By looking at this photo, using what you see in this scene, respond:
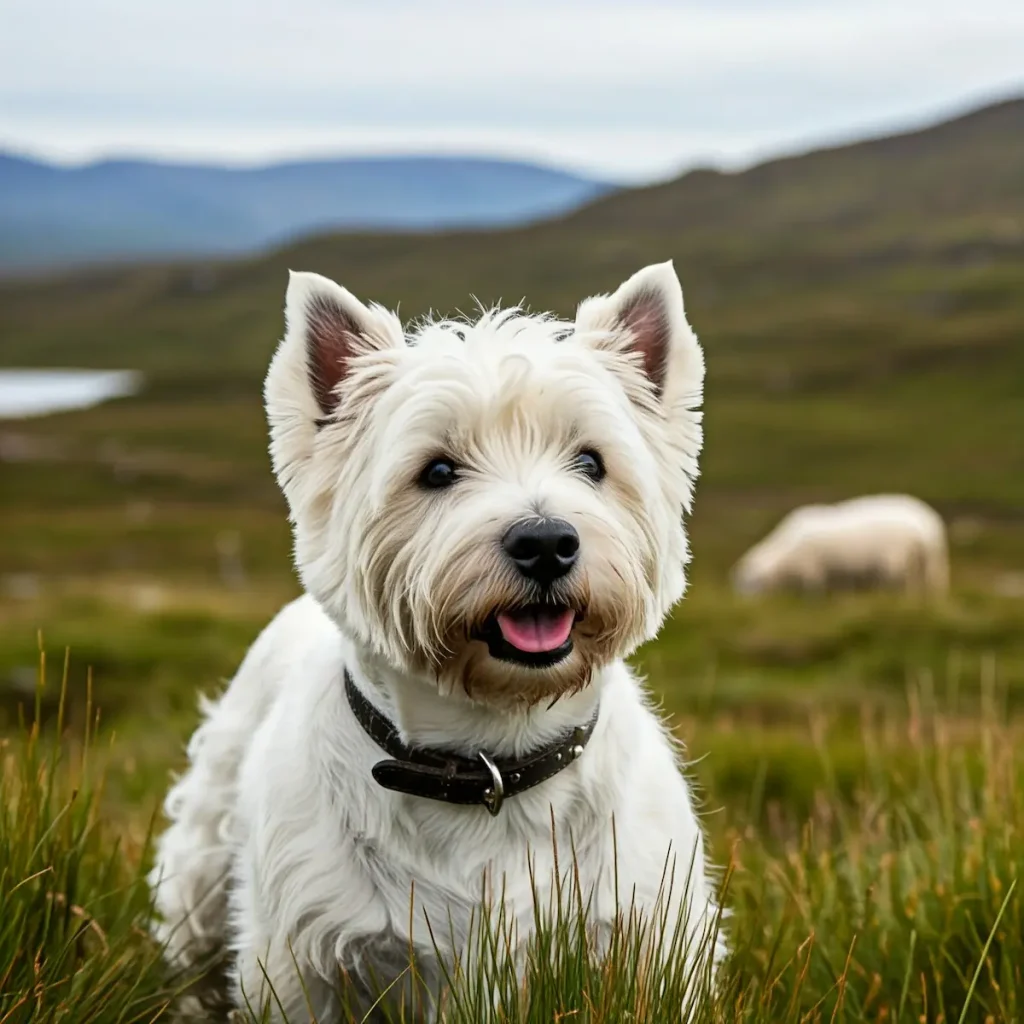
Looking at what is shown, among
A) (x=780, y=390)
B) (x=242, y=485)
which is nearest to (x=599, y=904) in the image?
(x=242, y=485)

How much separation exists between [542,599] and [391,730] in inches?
29.1

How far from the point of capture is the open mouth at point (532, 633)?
12.4 ft

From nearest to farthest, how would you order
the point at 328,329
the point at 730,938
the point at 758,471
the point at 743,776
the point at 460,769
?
the point at 460,769 < the point at 328,329 < the point at 730,938 < the point at 743,776 < the point at 758,471

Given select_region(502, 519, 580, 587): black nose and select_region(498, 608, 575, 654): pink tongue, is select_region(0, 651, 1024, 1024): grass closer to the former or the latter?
select_region(498, 608, 575, 654): pink tongue

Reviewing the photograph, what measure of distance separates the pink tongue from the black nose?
0.53ft

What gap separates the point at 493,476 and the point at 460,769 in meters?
0.90

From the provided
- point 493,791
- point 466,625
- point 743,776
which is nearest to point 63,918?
point 493,791

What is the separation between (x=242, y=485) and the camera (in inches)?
3076

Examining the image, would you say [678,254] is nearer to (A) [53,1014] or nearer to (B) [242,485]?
(B) [242,485]

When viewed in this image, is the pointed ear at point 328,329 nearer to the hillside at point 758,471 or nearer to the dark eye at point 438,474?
the dark eye at point 438,474

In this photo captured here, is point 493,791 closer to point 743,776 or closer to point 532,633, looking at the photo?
point 532,633

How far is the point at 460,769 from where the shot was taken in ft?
13.4

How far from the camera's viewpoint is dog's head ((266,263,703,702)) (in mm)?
3738

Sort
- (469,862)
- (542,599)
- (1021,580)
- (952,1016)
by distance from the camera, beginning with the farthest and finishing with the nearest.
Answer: (1021,580) < (952,1016) < (469,862) < (542,599)
